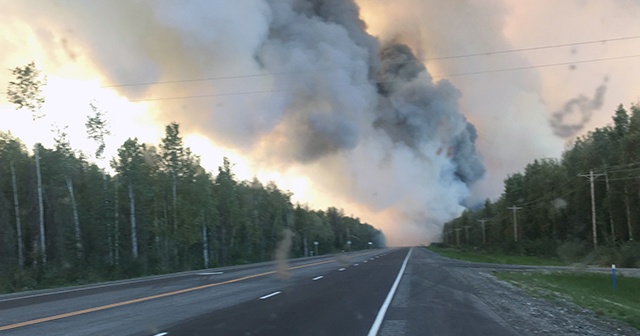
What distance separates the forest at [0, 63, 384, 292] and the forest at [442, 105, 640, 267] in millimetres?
34156

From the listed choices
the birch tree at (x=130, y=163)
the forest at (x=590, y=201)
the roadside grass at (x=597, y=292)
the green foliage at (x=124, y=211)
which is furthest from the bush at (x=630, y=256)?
the birch tree at (x=130, y=163)

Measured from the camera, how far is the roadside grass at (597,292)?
1683cm

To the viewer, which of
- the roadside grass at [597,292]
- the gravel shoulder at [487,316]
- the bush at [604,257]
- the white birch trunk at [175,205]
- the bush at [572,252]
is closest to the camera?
the gravel shoulder at [487,316]

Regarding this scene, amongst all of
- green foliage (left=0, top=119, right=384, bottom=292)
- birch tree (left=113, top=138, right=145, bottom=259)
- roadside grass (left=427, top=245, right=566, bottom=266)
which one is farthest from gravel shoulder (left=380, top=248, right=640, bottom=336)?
birch tree (left=113, top=138, right=145, bottom=259)

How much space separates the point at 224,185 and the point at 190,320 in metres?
73.2

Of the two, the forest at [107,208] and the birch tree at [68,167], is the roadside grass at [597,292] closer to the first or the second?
the forest at [107,208]

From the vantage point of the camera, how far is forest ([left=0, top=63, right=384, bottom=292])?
4379 cm

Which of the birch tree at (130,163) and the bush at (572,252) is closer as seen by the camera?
the birch tree at (130,163)

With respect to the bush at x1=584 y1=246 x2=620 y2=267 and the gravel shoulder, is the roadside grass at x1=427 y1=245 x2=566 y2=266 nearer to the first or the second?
the bush at x1=584 y1=246 x2=620 y2=267

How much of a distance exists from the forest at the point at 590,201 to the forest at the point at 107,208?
3416cm

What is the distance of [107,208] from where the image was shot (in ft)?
186

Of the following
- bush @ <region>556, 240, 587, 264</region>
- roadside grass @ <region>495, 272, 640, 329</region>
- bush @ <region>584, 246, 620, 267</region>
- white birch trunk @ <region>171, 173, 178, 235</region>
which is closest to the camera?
roadside grass @ <region>495, 272, 640, 329</region>

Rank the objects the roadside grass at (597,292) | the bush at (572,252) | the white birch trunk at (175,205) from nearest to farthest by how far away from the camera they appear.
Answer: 1. the roadside grass at (597,292)
2. the white birch trunk at (175,205)
3. the bush at (572,252)

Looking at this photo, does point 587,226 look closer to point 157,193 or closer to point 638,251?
point 638,251
